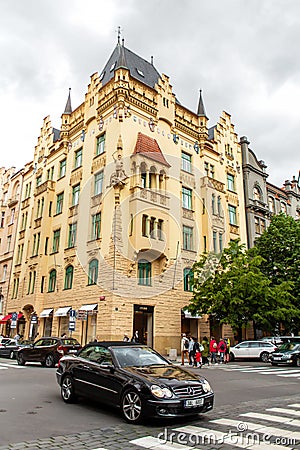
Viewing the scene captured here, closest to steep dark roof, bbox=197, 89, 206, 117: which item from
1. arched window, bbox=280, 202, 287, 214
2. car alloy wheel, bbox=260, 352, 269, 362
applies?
arched window, bbox=280, 202, 287, 214

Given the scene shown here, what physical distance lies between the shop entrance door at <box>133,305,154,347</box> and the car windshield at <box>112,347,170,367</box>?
18.8 metres

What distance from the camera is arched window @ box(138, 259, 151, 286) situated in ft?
92.5

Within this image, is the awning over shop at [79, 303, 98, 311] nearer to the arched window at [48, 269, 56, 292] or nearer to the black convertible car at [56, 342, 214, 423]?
the arched window at [48, 269, 56, 292]

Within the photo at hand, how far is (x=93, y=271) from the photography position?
94.1 feet

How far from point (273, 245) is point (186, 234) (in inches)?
326

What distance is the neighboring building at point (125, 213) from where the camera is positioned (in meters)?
27.8

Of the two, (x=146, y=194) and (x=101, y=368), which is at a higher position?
(x=146, y=194)

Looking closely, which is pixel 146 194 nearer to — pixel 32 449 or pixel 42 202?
pixel 42 202

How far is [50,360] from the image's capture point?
1962 centimetres

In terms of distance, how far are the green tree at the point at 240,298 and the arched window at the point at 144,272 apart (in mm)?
3515

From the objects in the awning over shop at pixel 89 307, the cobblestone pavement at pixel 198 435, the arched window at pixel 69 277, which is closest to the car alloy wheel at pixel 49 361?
the awning over shop at pixel 89 307

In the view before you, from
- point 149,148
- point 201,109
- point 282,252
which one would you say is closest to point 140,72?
point 201,109

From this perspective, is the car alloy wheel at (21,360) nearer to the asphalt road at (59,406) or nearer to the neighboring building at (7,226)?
the asphalt road at (59,406)

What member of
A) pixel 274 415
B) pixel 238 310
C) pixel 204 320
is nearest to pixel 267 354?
pixel 238 310
